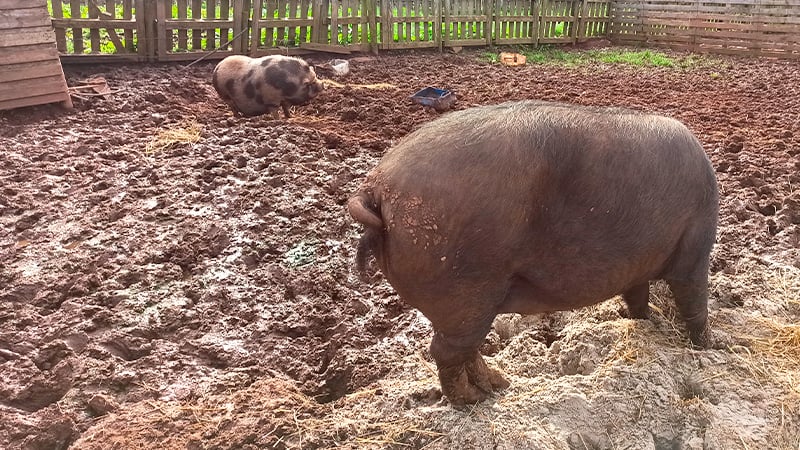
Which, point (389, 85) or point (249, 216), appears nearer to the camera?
point (249, 216)

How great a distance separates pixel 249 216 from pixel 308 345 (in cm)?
156

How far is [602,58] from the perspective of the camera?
12.8m

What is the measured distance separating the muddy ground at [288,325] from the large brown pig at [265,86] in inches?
31.4

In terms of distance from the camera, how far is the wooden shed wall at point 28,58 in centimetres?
659

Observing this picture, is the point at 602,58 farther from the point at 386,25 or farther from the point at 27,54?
the point at 27,54

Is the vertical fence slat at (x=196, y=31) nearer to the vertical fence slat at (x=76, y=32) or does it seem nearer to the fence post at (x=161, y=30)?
the fence post at (x=161, y=30)

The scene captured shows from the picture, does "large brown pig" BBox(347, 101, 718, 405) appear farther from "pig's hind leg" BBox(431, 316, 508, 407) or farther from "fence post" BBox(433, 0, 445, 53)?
"fence post" BBox(433, 0, 445, 53)

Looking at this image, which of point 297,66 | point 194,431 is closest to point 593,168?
point 194,431

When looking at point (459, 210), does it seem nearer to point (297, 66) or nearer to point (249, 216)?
point (249, 216)

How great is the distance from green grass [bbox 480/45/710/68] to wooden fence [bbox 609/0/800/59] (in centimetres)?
130

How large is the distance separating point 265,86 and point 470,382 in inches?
199

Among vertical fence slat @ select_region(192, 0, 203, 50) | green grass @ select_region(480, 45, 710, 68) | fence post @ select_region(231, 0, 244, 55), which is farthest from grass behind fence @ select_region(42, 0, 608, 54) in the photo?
green grass @ select_region(480, 45, 710, 68)

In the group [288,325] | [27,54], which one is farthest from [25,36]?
[288,325]

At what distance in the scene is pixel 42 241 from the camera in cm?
423
